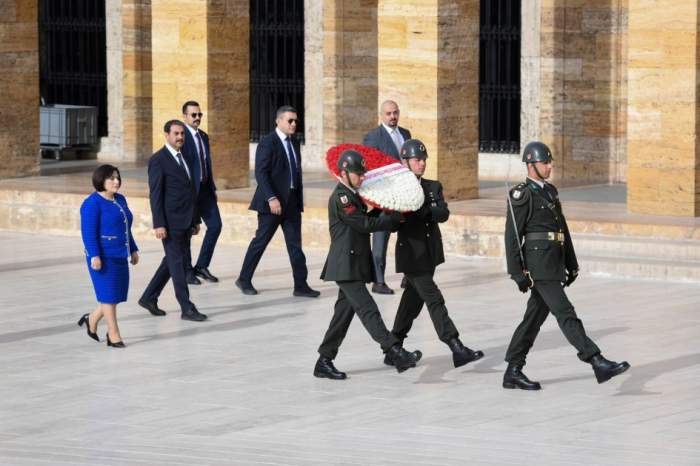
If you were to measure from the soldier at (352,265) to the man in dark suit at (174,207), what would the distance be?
2480 mm

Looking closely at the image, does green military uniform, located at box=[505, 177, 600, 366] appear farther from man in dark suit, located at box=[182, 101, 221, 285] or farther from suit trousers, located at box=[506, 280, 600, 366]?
man in dark suit, located at box=[182, 101, 221, 285]

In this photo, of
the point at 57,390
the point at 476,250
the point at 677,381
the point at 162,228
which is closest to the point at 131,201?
the point at 476,250

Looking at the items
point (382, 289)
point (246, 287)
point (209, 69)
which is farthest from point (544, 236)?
point (209, 69)

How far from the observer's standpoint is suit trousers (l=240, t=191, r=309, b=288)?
12.8 m

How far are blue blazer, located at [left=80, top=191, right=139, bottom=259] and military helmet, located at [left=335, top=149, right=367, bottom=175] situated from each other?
2.04m

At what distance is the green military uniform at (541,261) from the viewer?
899 centimetres

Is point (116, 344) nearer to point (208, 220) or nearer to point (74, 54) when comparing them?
point (208, 220)

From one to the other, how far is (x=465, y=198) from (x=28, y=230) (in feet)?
17.1

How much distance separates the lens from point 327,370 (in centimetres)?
953

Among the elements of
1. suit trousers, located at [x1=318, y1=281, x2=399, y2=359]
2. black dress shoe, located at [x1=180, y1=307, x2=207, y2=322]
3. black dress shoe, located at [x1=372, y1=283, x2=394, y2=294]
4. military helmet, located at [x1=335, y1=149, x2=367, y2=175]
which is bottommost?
black dress shoe, located at [x1=180, y1=307, x2=207, y2=322]

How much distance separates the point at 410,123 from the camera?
1677 centimetres

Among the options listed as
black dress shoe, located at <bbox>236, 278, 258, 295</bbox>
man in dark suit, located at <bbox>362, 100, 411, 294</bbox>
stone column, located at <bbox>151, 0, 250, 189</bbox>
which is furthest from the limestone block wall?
black dress shoe, located at <bbox>236, 278, 258, 295</bbox>

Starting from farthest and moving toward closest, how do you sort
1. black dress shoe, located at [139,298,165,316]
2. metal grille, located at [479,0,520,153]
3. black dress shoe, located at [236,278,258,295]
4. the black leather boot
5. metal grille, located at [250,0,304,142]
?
1. metal grille, located at [250,0,304,142]
2. metal grille, located at [479,0,520,153]
3. black dress shoe, located at [236,278,258,295]
4. black dress shoe, located at [139,298,165,316]
5. the black leather boot

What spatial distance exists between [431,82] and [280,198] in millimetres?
4139
